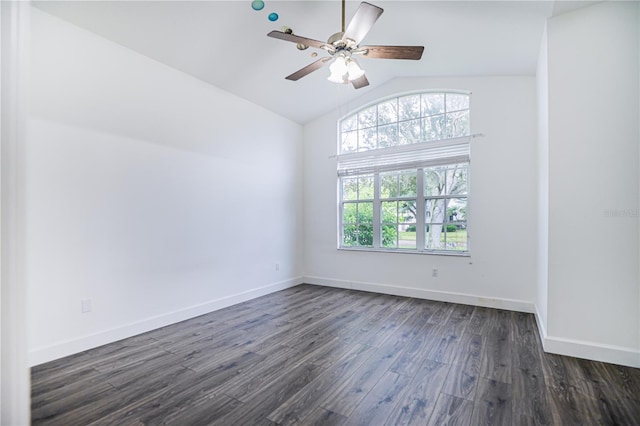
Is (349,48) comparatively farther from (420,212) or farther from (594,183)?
(420,212)

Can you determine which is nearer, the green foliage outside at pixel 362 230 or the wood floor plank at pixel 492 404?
the wood floor plank at pixel 492 404

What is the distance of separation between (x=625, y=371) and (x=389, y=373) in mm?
1826

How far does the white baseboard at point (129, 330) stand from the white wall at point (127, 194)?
0.04ft

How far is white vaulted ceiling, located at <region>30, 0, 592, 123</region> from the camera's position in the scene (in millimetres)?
2725

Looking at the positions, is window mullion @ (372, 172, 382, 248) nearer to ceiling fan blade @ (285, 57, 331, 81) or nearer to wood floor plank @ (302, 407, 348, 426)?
ceiling fan blade @ (285, 57, 331, 81)

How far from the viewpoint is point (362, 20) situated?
220 cm

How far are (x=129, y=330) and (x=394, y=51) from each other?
3.62 meters

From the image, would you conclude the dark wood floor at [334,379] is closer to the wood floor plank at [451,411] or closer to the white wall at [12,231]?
the wood floor plank at [451,411]

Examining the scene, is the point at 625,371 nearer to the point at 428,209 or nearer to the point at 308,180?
the point at 428,209

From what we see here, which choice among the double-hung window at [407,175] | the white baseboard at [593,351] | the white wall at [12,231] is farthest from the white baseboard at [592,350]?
the white wall at [12,231]

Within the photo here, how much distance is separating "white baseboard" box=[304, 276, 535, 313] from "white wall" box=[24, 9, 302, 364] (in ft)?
4.39

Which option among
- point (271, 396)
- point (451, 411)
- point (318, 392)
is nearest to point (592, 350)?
point (451, 411)

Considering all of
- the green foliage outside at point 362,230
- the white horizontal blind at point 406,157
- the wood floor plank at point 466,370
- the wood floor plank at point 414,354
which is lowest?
the wood floor plank at point 414,354

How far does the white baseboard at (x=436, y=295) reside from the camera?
3.83 metres
